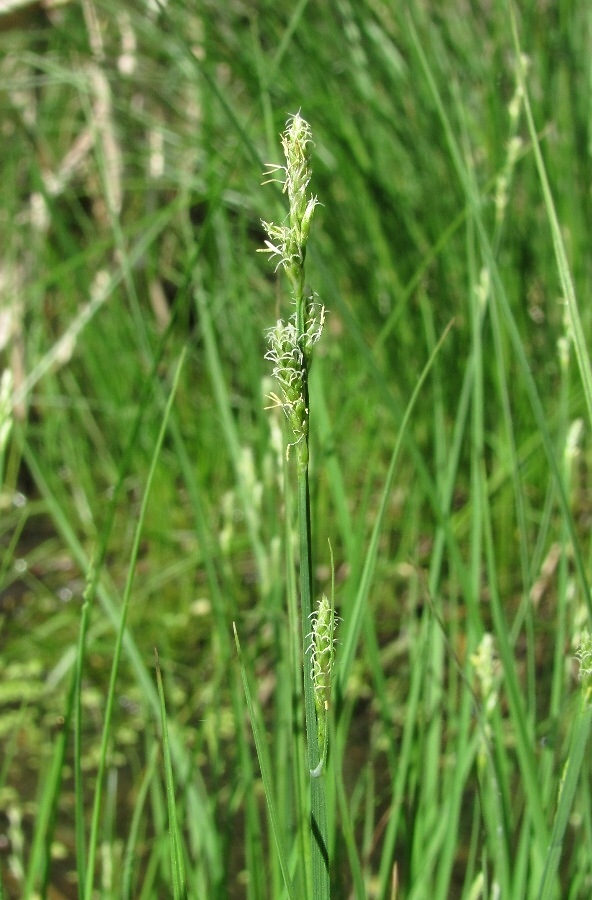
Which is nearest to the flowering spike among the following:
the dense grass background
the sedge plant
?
the sedge plant

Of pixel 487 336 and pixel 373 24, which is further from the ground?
pixel 373 24

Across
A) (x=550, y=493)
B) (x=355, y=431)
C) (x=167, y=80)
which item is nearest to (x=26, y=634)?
(x=355, y=431)

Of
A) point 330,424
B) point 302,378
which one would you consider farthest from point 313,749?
point 330,424

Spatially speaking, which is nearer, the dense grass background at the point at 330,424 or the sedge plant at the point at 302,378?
the sedge plant at the point at 302,378

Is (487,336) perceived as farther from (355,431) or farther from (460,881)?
(460,881)

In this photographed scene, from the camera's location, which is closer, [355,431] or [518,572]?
[518,572]

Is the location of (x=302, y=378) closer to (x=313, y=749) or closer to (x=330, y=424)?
(x=313, y=749)

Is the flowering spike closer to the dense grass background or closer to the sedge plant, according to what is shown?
the sedge plant

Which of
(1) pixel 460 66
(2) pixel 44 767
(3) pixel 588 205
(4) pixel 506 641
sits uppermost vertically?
(1) pixel 460 66

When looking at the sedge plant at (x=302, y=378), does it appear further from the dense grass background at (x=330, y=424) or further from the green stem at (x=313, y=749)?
the dense grass background at (x=330, y=424)

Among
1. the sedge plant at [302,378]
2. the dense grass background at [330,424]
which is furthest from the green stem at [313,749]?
the dense grass background at [330,424]

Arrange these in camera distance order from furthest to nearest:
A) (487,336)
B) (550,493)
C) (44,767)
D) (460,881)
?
(487,336)
(44,767)
(460,881)
(550,493)
